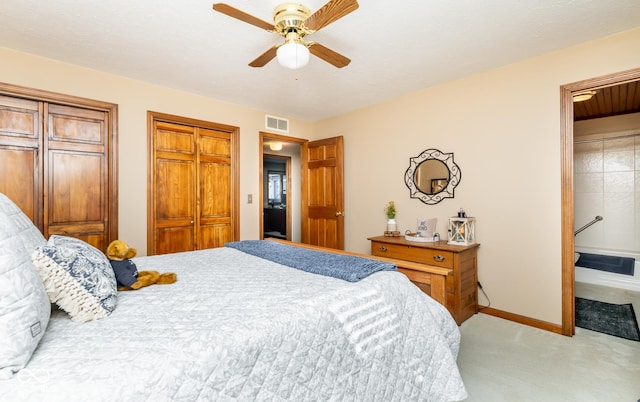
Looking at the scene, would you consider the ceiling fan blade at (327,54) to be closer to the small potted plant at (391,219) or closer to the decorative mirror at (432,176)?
the decorative mirror at (432,176)

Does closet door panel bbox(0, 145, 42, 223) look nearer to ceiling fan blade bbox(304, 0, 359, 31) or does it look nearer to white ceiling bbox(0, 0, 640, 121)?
white ceiling bbox(0, 0, 640, 121)

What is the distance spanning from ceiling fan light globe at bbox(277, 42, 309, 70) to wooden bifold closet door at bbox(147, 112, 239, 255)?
2.23 meters

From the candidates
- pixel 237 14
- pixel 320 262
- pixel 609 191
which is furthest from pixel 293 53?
pixel 609 191

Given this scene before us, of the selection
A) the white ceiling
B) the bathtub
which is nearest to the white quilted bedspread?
the white ceiling

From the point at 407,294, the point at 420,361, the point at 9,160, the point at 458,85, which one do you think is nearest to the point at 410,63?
the point at 458,85

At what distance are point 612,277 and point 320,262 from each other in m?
4.36

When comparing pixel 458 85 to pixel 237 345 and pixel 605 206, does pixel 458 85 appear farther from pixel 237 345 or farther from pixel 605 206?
pixel 237 345

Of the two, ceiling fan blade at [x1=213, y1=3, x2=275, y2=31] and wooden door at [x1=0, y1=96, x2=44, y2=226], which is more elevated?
ceiling fan blade at [x1=213, y1=3, x2=275, y2=31]

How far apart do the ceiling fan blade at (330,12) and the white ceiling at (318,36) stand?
0.21m

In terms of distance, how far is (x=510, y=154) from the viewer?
2.95 meters

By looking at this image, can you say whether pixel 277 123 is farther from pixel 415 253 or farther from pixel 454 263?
pixel 454 263

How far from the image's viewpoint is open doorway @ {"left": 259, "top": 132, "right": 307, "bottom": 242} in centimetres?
591

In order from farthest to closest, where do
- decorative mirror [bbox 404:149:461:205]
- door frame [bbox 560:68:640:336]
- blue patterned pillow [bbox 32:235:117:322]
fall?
decorative mirror [bbox 404:149:461:205]
door frame [bbox 560:68:640:336]
blue patterned pillow [bbox 32:235:117:322]

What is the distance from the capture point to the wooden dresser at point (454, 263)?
279 cm
